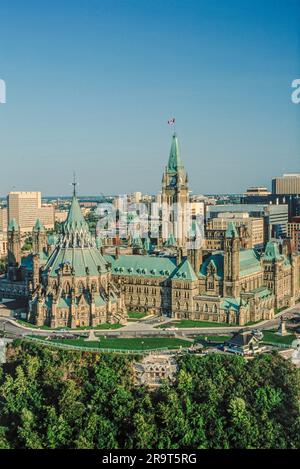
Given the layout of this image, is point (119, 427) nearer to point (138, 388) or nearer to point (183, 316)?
point (138, 388)

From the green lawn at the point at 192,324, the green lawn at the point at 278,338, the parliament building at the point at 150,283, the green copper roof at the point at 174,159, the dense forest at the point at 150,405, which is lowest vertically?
the dense forest at the point at 150,405

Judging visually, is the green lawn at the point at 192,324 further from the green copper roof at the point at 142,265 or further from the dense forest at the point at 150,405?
the dense forest at the point at 150,405

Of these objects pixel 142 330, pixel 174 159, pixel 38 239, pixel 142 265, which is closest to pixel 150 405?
pixel 142 330

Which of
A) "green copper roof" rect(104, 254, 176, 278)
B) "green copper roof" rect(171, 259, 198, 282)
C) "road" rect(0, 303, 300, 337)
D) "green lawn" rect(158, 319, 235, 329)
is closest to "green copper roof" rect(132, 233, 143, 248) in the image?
"green copper roof" rect(104, 254, 176, 278)

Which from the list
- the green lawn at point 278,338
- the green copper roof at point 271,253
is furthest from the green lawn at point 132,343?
the green copper roof at point 271,253

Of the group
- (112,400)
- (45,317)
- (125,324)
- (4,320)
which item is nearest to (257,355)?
(112,400)

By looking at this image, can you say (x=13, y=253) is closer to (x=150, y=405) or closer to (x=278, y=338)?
(x=278, y=338)
